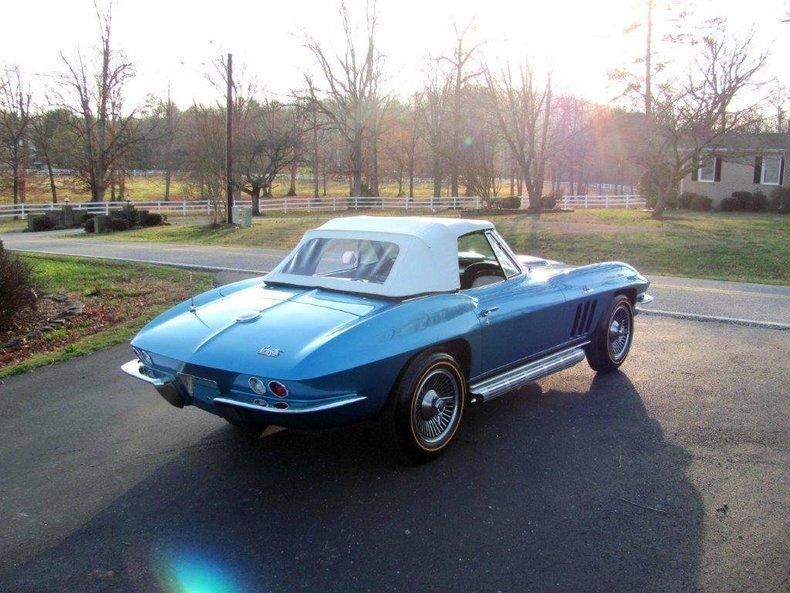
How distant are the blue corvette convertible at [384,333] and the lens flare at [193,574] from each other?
79 centimetres

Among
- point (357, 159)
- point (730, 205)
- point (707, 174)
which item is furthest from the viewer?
point (357, 159)

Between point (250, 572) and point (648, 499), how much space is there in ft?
7.07

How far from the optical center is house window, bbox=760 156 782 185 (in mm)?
34844

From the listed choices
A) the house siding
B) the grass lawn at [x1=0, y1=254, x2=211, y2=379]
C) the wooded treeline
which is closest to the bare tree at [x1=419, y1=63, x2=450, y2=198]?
the wooded treeline

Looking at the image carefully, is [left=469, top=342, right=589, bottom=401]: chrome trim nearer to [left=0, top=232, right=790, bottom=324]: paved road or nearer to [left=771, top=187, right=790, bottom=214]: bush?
[left=0, top=232, right=790, bottom=324]: paved road

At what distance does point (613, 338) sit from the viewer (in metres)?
6.02

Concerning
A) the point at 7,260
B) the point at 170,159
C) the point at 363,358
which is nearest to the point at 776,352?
the point at 363,358

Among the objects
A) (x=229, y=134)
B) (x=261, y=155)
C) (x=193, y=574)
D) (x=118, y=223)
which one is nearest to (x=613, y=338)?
(x=193, y=574)

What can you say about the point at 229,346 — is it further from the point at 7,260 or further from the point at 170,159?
the point at 170,159

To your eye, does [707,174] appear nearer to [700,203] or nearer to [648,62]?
[700,203]

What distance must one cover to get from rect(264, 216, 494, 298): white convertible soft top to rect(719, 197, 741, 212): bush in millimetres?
32838

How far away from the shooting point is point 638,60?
1255 inches

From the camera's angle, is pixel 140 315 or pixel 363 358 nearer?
pixel 363 358

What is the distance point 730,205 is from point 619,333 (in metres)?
31.7
